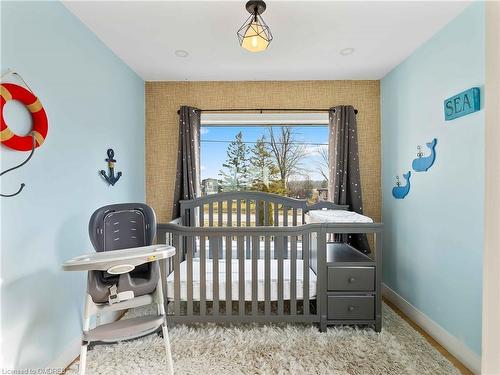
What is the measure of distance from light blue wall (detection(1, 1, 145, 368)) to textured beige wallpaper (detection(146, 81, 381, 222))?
27.0 inches

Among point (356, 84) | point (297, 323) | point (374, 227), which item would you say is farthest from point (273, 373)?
point (356, 84)

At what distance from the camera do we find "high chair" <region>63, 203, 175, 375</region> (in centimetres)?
137

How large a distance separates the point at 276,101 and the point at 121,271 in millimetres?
2254

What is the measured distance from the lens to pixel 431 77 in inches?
80.0

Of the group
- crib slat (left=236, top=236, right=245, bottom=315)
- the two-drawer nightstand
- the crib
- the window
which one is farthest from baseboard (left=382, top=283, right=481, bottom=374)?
crib slat (left=236, top=236, right=245, bottom=315)

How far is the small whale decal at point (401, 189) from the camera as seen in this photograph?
2.35 metres

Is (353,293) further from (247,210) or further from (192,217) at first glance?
(192,217)

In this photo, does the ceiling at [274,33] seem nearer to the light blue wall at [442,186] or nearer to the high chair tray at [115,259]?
the light blue wall at [442,186]

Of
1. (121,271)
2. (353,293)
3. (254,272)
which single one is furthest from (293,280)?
(121,271)

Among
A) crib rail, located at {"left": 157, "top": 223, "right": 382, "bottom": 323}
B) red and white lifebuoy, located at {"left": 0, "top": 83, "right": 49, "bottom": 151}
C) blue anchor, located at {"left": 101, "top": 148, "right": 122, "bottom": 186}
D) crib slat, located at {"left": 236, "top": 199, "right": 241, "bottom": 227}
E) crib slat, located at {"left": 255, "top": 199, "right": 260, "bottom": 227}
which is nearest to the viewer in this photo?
red and white lifebuoy, located at {"left": 0, "top": 83, "right": 49, "bottom": 151}

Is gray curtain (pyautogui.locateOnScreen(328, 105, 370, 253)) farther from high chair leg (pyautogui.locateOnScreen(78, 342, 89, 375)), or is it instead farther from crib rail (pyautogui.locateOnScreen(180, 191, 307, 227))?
high chair leg (pyautogui.locateOnScreen(78, 342, 89, 375))

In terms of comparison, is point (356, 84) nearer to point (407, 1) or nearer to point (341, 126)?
point (341, 126)

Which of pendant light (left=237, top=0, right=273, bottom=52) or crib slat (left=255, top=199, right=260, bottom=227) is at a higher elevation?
pendant light (left=237, top=0, right=273, bottom=52)

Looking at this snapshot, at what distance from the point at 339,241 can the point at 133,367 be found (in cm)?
211
